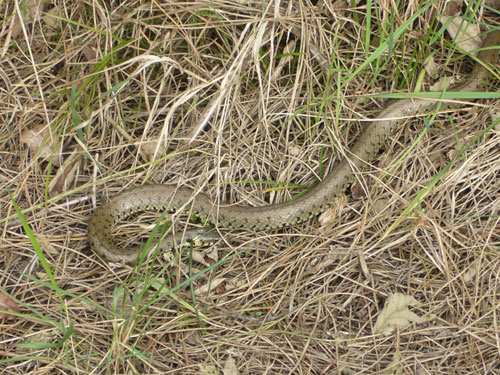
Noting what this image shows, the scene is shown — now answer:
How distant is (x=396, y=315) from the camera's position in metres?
3.28

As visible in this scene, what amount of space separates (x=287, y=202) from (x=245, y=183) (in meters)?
0.33

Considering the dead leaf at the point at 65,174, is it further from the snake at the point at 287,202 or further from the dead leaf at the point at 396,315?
the dead leaf at the point at 396,315

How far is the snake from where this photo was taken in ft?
12.4

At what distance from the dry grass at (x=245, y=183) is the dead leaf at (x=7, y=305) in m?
0.06

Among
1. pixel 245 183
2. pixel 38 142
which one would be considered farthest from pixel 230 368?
pixel 38 142

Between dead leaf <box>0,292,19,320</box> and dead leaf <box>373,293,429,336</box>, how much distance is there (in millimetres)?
2113

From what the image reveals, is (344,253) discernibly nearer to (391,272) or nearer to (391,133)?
(391,272)

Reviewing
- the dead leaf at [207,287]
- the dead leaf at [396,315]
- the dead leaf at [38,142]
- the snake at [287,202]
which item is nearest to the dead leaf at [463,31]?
the snake at [287,202]

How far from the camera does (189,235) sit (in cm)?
380

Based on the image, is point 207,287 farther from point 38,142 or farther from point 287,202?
point 38,142

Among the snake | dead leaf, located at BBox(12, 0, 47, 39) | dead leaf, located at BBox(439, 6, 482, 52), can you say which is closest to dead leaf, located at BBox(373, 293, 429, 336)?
the snake

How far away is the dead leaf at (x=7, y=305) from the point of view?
11.0 feet

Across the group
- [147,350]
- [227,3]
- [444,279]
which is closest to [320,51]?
[227,3]

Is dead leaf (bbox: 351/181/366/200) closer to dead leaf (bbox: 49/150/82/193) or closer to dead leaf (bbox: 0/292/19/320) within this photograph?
dead leaf (bbox: 49/150/82/193)
